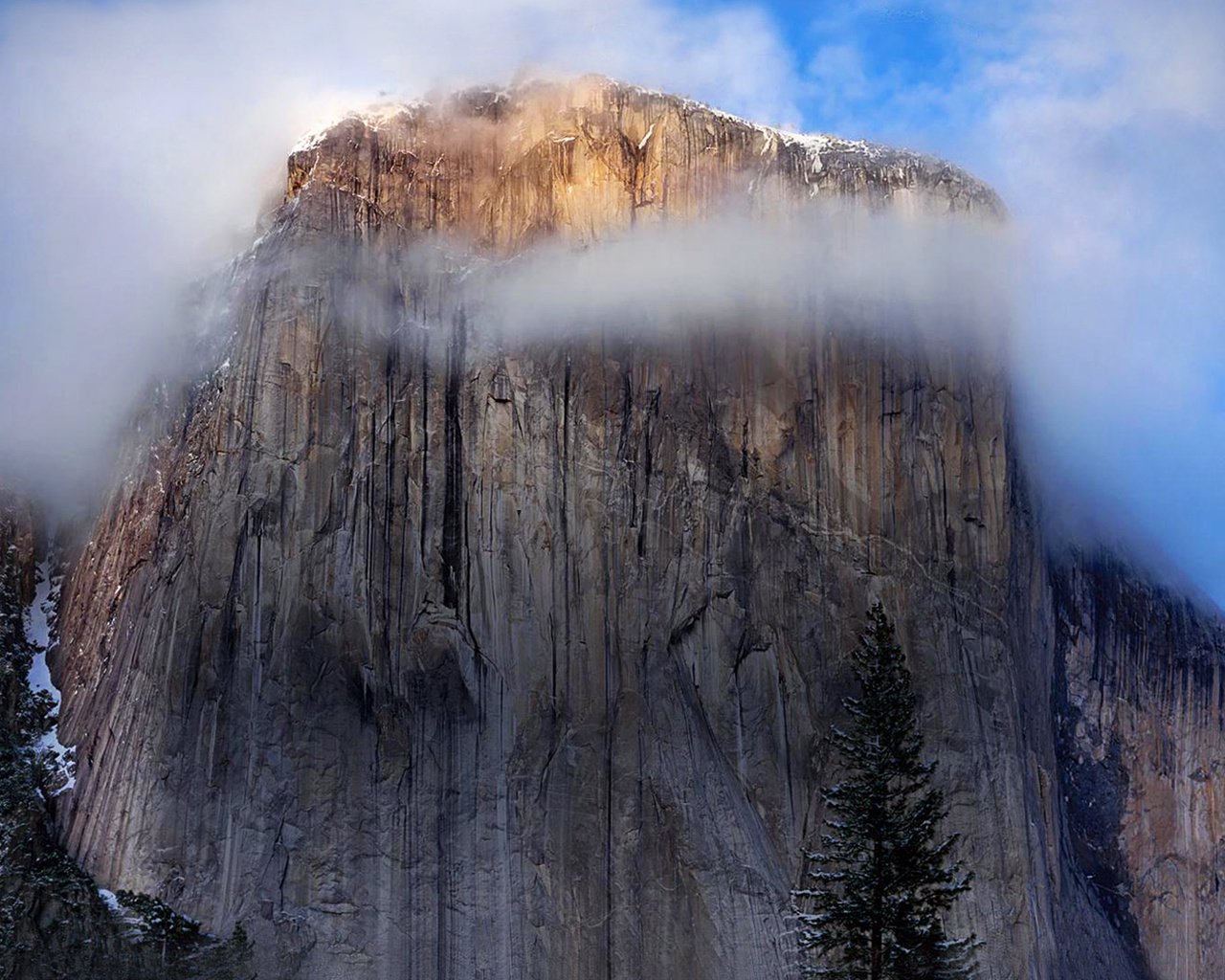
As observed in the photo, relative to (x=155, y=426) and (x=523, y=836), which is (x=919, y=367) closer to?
(x=523, y=836)

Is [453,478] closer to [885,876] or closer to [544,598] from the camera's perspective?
[544,598]

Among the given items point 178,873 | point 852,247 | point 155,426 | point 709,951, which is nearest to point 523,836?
point 709,951

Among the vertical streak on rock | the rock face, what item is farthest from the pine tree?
the vertical streak on rock

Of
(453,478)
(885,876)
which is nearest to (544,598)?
(453,478)

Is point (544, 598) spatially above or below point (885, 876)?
above

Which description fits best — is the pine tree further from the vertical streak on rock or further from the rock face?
the vertical streak on rock

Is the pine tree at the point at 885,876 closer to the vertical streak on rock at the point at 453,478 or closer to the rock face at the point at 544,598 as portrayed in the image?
the rock face at the point at 544,598

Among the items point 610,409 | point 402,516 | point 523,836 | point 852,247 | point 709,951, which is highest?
point 852,247

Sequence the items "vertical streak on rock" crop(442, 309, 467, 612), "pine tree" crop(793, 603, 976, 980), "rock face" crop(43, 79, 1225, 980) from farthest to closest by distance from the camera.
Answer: "vertical streak on rock" crop(442, 309, 467, 612)
"rock face" crop(43, 79, 1225, 980)
"pine tree" crop(793, 603, 976, 980)
